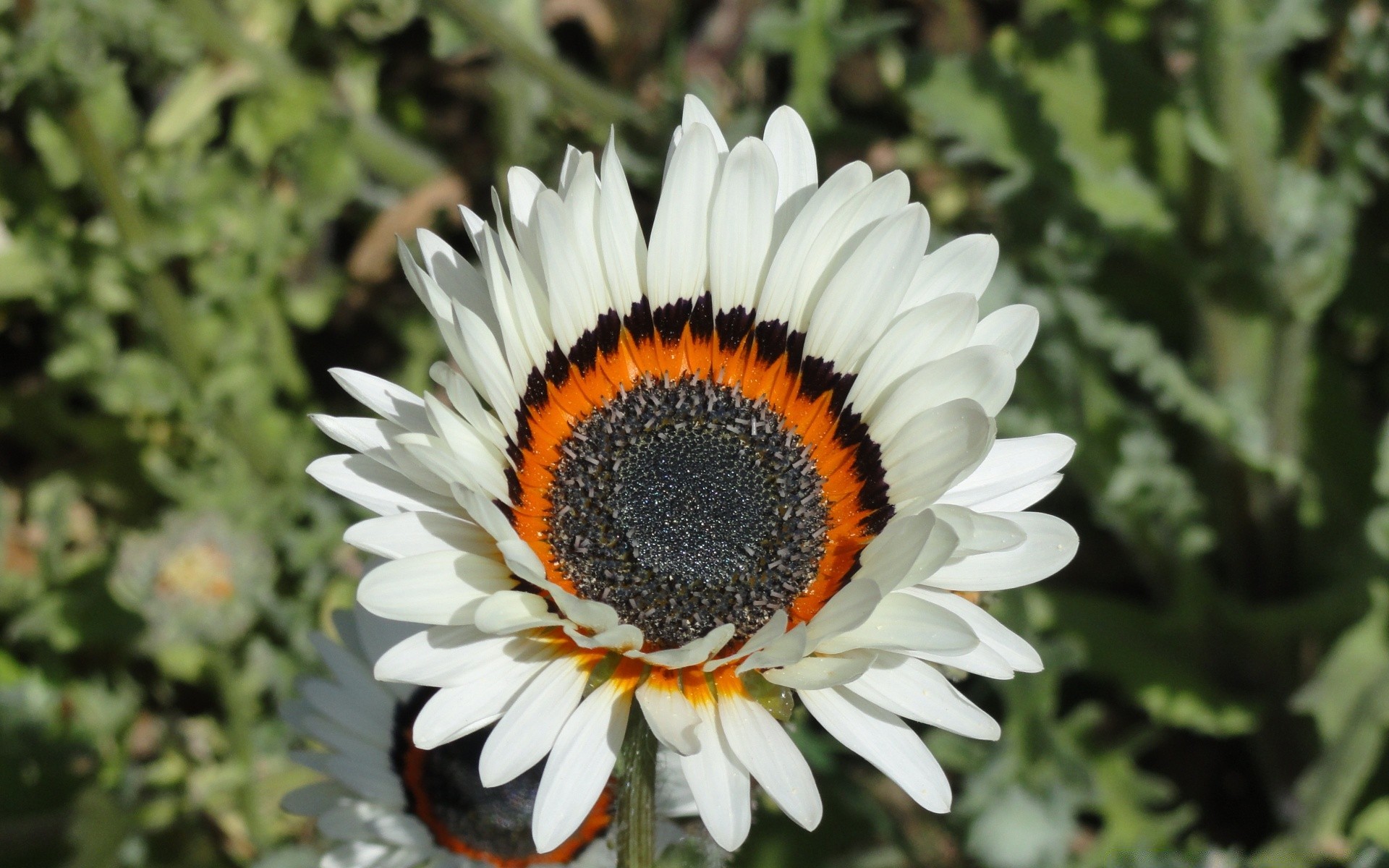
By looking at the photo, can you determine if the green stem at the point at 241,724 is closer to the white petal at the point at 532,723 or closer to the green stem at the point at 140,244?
the green stem at the point at 140,244

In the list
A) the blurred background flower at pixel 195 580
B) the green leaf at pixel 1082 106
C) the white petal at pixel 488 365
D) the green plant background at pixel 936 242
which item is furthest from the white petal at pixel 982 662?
the green leaf at pixel 1082 106

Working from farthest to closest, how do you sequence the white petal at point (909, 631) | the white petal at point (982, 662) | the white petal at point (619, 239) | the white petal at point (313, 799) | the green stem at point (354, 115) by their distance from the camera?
the green stem at point (354, 115) → the white petal at point (313, 799) → the white petal at point (619, 239) → the white petal at point (982, 662) → the white petal at point (909, 631)

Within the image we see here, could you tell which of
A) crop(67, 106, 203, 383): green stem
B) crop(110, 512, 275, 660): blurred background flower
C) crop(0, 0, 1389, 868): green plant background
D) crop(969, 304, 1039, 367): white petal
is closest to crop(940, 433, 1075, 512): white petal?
crop(969, 304, 1039, 367): white petal

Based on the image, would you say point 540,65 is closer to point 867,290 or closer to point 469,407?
point 867,290

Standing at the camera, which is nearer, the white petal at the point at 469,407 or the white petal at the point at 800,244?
the white petal at the point at 469,407

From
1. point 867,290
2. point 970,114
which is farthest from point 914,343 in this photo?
point 970,114

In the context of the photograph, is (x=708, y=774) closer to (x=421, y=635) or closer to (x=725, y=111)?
(x=421, y=635)
